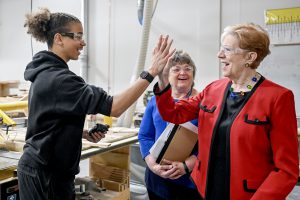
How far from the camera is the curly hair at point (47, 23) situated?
139 cm

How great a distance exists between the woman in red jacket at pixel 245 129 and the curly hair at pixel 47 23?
525mm

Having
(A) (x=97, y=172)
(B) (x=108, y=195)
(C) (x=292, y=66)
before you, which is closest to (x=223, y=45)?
(B) (x=108, y=195)

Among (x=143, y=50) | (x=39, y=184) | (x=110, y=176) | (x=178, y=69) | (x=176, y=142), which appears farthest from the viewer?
(x=143, y=50)

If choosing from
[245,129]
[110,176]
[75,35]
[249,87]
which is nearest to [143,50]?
[110,176]

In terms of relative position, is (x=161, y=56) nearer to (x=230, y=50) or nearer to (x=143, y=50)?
(x=230, y=50)

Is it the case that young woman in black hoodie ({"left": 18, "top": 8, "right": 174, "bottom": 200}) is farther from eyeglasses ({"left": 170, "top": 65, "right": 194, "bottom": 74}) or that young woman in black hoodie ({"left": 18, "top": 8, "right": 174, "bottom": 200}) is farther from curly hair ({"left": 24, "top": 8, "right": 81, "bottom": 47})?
eyeglasses ({"left": 170, "top": 65, "right": 194, "bottom": 74})

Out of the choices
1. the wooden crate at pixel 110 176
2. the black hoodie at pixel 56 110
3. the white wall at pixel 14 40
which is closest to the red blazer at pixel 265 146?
the black hoodie at pixel 56 110

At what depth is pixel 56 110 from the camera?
4.11ft

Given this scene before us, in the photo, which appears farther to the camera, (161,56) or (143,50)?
(143,50)

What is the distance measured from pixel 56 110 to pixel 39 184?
0.36 metres

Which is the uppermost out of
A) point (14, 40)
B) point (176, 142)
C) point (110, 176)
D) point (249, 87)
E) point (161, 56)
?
point (14, 40)

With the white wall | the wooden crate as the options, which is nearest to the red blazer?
the wooden crate

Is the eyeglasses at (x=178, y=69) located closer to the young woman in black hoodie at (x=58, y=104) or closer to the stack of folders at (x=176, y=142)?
the stack of folders at (x=176, y=142)

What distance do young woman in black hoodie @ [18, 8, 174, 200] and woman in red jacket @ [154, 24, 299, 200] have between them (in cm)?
20
